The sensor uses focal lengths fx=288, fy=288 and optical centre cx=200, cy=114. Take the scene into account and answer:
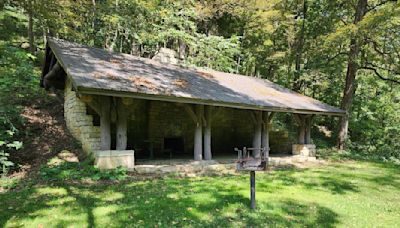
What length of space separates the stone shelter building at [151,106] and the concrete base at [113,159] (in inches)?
0.9

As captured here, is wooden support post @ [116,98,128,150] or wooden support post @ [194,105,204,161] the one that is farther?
wooden support post @ [194,105,204,161]

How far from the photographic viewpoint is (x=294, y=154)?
1138cm

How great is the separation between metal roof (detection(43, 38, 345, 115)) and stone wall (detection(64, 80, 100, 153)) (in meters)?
1.34

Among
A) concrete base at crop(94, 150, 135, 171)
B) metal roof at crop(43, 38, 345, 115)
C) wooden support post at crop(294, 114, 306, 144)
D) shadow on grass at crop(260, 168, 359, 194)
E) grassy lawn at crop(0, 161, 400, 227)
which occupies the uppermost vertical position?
metal roof at crop(43, 38, 345, 115)

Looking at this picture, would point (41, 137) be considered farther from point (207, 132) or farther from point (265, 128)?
point (265, 128)

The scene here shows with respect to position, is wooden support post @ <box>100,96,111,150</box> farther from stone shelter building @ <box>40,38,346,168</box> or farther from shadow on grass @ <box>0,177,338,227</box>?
shadow on grass @ <box>0,177,338,227</box>

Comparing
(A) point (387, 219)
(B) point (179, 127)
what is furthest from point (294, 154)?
(A) point (387, 219)

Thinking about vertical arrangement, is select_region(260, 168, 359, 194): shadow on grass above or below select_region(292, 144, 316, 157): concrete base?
below

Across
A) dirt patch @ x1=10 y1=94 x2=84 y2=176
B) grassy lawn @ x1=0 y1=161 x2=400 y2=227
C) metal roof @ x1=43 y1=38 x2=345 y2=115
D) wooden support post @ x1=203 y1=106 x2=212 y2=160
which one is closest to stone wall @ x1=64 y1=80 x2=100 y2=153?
dirt patch @ x1=10 y1=94 x2=84 y2=176

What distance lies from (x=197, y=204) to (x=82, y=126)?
4754 mm

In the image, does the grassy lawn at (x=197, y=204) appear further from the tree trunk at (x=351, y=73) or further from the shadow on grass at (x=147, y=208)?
the tree trunk at (x=351, y=73)

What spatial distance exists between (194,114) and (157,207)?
3.97 m

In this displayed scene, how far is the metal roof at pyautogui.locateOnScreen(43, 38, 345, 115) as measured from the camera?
20.2 ft


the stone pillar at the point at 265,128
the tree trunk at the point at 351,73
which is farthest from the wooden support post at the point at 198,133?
the tree trunk at the point at 351,73
